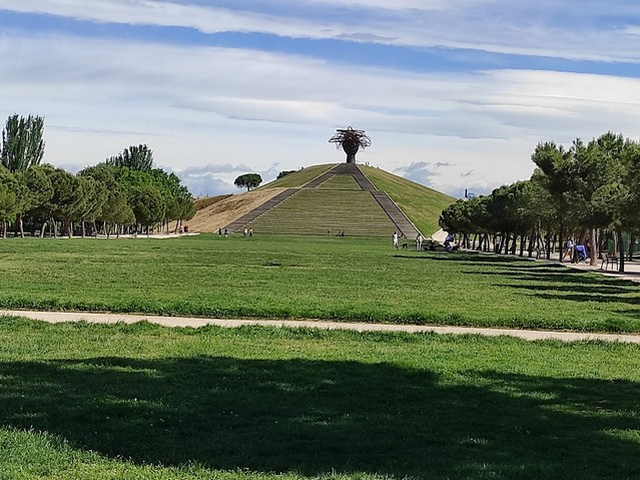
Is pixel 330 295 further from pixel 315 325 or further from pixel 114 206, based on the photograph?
pixel 114 206

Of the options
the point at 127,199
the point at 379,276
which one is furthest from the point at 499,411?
the point at 127,199

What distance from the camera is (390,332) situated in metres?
18.5

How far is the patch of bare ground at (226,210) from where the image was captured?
167925 mm

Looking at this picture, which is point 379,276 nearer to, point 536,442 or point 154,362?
point 154,362

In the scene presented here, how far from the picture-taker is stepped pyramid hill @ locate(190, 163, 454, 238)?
501 ft

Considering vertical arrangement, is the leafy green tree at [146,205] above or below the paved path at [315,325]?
above

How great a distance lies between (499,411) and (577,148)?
158 feet

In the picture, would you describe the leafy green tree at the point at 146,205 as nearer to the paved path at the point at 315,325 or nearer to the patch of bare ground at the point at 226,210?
the patch of bare ground at the point at 226,210

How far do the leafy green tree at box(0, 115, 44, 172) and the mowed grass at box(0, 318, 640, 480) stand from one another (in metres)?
111

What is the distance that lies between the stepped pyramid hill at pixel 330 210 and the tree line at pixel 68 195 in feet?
37.5

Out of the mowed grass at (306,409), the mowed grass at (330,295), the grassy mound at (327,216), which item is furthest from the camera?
the grassy mound at (327,216)

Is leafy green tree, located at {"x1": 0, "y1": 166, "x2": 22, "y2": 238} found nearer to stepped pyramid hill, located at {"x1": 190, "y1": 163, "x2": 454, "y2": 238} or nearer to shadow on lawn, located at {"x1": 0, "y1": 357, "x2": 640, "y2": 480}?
stepped pyramid hill, located at {"x1": 190, "y1": 163, "x2": 454, "y2": 238}

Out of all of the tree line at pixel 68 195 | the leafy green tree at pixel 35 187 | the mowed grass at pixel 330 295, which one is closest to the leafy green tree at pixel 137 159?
the tree line at pixel 68 195

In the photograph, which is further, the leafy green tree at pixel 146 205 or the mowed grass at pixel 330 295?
the leafy green tree at pixel 146 205
